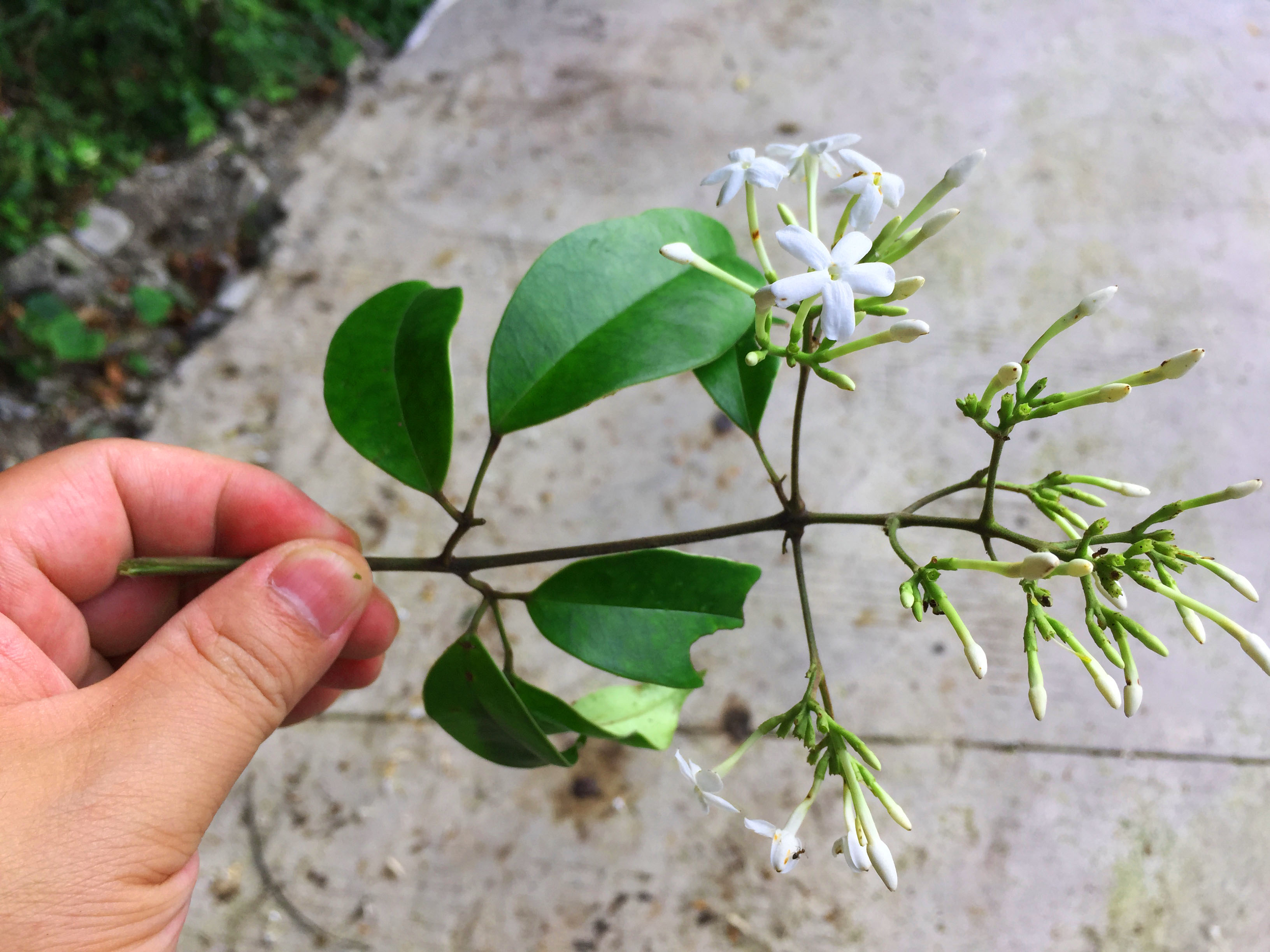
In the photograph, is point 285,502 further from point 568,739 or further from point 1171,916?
point 1171,916

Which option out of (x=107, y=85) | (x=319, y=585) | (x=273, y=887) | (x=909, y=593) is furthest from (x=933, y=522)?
(x=107, y=85)

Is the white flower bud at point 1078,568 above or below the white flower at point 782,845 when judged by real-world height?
above

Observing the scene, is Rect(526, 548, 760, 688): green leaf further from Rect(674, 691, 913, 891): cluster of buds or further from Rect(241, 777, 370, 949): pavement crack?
Rect(241, 777, 370, 949): pavement crack

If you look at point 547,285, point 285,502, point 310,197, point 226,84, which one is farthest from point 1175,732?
point 226,84

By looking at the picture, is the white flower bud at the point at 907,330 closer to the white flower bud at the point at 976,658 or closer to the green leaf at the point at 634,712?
the white flower bud at the point at 976,658

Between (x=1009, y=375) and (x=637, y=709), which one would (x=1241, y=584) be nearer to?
(x=1009, y=375)

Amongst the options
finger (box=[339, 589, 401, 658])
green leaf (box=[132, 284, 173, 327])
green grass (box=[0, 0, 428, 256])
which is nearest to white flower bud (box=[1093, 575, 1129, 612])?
finger (box=[339, 589, 401, 658])

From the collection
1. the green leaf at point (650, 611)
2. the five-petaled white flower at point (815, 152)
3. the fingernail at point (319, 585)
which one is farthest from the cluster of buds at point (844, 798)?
the five-petaled white flower at point (815, 152)
